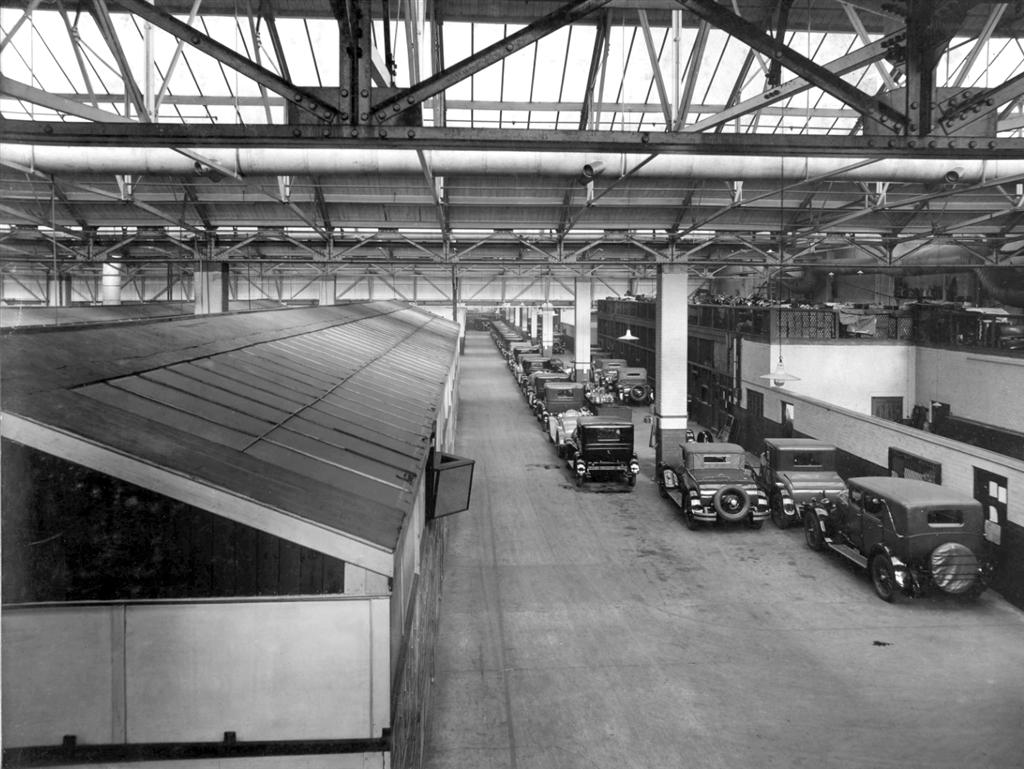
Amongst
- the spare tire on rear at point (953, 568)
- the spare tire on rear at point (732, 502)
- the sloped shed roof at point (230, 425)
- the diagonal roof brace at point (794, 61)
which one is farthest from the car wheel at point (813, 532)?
the diagonal roof brace at point (794, 61)

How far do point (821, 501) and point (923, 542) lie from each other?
3402 millimetres

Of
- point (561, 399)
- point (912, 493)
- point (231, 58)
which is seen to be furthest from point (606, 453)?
point (231, 58)

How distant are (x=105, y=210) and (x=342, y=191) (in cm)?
689

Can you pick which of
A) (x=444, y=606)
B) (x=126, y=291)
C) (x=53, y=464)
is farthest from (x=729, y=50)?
(x=126, y=291)

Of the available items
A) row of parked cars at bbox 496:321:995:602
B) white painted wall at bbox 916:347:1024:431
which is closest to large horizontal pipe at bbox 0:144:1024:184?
row of parked cars at bbox 496:321:995:602

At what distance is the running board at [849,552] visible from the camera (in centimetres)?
1342

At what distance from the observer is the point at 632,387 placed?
35469mm

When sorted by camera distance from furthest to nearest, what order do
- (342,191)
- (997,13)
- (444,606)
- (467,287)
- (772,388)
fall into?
1. (467,287)
2. (772,388)
3. (342,191)
4. (444,606)
5. (997,13)

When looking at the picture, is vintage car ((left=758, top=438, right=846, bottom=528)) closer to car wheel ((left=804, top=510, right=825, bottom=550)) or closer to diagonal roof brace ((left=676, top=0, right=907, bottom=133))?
car wheel ((left=804, top=510, right=825, bottom=550))

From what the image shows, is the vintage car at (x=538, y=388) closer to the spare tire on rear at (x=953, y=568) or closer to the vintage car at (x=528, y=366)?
the vintage car at (x=528, y=366)

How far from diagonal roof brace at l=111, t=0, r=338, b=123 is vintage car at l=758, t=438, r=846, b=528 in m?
13.9

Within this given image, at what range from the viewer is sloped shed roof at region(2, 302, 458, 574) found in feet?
13.4

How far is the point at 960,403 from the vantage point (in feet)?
73.3

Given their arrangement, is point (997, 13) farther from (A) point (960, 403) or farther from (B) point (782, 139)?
(A) point (960, 403)
